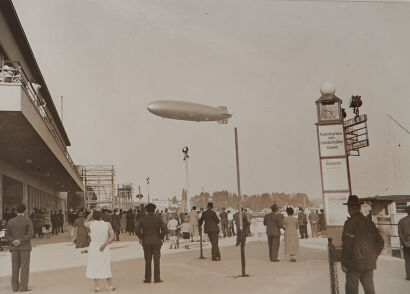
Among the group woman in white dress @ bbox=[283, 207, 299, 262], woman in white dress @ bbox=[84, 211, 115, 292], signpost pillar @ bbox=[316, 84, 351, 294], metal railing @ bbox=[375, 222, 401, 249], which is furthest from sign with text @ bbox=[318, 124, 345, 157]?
woman in white dress @ bbox=[84, 211, 115, 292]

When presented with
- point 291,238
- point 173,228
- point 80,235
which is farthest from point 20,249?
point 173,228

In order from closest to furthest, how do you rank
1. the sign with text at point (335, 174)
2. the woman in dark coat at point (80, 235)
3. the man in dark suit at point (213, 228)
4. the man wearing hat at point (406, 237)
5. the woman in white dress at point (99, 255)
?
the woman in white dress at point (99, 255) < the man wearing hat at point (406, 237) < the sign with text at point (335, 174) < the man in dark suit at point (213, 228) < the woman in dark coat at point (80, 235)

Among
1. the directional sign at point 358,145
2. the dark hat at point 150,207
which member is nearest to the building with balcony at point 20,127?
the dark hat at point 150,207

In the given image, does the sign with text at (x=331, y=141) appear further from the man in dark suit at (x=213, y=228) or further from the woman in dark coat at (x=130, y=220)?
the woman in dark coat at (x=130, y=220)

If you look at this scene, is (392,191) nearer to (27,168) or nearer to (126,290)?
(126,290)

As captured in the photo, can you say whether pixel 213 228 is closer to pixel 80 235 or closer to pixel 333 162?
pixel 333 162

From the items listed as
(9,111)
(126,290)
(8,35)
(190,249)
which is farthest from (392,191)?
(8,35)

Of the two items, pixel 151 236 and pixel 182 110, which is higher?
pixel 182 110
